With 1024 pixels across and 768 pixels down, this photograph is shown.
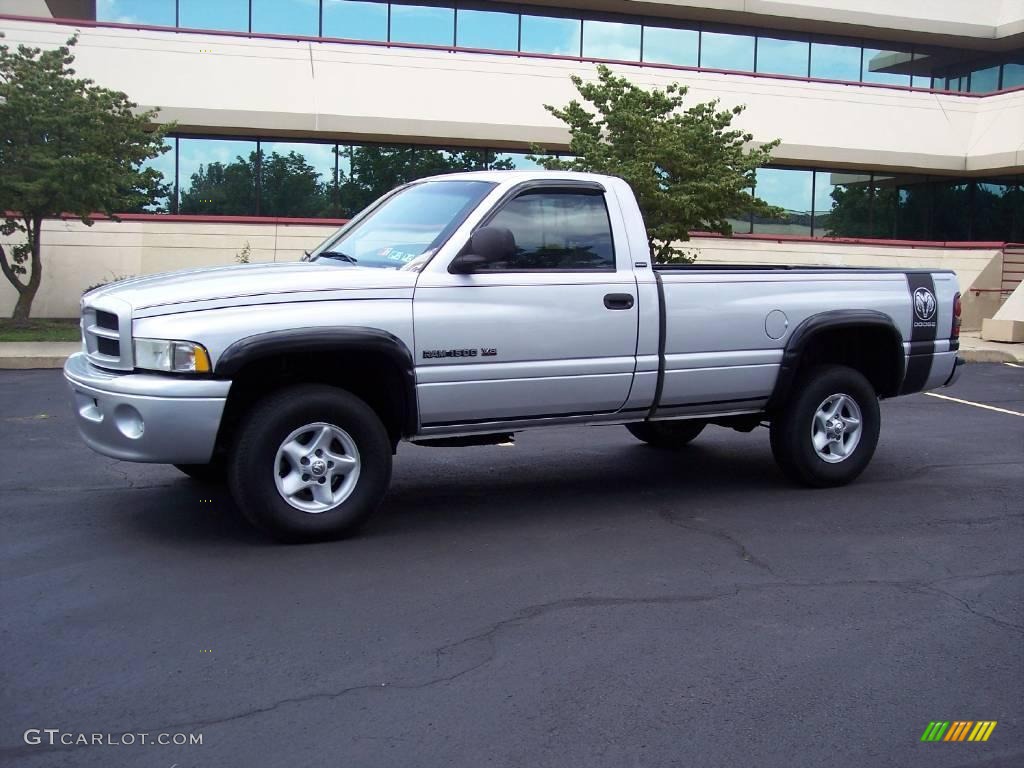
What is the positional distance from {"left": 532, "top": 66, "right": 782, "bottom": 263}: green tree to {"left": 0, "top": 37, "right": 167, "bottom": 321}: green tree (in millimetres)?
7020

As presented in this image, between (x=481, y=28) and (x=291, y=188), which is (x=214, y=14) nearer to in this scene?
(x=291, y=188)

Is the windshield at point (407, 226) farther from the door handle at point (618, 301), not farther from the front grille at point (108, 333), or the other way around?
the front grille at point (108, 333)

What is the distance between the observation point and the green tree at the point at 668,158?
17219mm

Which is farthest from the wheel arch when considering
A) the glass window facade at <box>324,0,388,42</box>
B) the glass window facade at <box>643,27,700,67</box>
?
the glass window facade at <box>643,27,700,67</box>

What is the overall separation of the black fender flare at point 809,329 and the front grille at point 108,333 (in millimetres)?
4190

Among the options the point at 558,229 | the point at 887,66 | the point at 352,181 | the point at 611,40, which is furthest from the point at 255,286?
the point at 887,66

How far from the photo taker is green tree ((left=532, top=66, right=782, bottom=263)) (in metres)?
17.2

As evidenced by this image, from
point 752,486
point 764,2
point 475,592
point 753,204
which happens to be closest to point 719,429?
point 752,486

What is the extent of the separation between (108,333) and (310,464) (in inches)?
50.7

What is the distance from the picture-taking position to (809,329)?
23.7 feet

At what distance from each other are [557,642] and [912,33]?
26.5 metres

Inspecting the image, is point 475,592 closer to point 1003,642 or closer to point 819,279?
point 1003,642

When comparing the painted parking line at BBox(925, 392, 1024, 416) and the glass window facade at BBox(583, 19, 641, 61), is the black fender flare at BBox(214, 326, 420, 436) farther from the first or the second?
the glass window facade at BBox(583, 19, 641, 61)

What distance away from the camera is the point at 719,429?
33.7 feet
